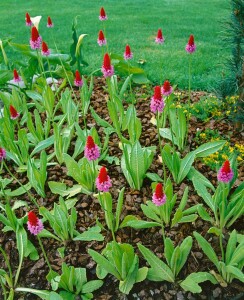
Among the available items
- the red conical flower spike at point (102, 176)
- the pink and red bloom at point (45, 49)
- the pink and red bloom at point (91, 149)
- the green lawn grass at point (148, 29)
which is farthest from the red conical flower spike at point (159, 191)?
the green lawn grass at point (148, 29)

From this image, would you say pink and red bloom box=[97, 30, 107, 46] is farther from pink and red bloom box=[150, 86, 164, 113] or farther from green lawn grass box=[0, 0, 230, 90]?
pink and red bloom box=[150, 86, 164, 113]

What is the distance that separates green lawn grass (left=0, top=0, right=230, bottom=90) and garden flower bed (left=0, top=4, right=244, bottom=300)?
137cm

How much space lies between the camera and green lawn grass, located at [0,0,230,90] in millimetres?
5691

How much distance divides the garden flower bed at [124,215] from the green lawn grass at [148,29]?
1.37 m

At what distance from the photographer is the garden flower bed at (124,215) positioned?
8.41ft

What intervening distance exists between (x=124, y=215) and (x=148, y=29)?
545 centimetres

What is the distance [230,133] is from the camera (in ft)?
12.9

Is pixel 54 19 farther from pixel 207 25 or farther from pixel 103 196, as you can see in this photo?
pixel 103 196

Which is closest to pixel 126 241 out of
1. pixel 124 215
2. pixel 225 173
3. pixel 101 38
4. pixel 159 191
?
pixel 124 215

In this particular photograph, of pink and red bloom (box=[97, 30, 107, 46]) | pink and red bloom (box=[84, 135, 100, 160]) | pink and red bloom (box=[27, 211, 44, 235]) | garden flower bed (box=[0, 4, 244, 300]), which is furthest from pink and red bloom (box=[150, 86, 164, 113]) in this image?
pink and red bloom (box=[97, 30, 107, 46])

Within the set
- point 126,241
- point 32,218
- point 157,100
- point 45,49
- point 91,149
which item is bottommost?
point 126,241

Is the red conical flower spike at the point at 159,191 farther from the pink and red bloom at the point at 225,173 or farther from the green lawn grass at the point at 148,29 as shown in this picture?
the green lawn grass at the point at 148,29

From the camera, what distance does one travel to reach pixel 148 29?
783 cm

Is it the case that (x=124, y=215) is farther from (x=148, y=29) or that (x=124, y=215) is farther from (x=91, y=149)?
(x=148, y=29)
